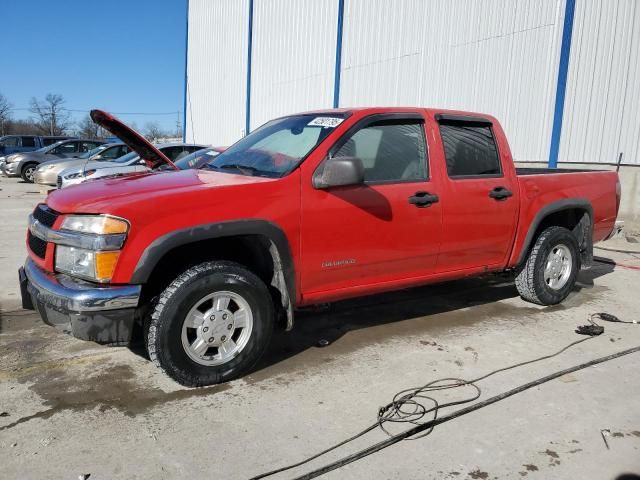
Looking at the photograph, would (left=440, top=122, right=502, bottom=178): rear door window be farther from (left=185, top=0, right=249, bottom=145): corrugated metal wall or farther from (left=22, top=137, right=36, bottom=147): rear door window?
(left=22, top=137, right=36, bottom=147): rear door window

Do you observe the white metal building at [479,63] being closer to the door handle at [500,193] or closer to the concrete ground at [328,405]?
the door handle at [500,193]

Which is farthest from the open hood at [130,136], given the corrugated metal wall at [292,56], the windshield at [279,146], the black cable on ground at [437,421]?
the corrugated metal wall at [292,56]

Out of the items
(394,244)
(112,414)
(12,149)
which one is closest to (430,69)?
(394,244)

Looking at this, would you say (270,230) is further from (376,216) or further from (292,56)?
(292,56)

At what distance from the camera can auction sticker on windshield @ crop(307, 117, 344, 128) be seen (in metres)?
3.88

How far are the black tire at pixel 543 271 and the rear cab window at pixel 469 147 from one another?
963 mm

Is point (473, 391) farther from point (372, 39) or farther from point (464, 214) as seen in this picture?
point (372, 39)

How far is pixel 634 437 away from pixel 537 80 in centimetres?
952

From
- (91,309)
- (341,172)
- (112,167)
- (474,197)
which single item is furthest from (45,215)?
(112,167)

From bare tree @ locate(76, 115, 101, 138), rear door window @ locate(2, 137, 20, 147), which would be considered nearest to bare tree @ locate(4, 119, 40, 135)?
bare tree @ locate(76, 115, 101, 138)

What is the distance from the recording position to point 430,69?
13281mm

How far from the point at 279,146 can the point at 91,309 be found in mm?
1835

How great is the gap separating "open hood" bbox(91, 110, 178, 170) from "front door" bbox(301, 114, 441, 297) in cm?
161

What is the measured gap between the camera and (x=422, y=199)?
4.05m
